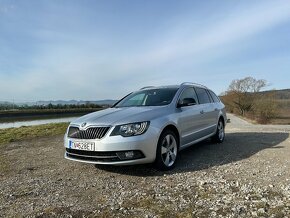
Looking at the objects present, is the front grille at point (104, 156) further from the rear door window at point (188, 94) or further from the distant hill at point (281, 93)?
the distant hill at point (281, 93)

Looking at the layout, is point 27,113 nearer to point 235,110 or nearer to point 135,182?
point 235,110

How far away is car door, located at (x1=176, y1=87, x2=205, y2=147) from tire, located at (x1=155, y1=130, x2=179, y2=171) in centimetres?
35

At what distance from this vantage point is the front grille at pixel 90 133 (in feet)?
16.9

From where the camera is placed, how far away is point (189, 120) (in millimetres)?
6516

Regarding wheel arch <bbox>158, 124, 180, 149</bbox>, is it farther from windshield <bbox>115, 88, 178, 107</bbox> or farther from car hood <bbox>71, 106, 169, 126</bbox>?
windshield <bbox>115, 88, 178, 107</bbox>

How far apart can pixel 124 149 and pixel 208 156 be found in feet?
8.46

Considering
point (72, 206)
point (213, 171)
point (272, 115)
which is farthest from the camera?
point (272, 115)

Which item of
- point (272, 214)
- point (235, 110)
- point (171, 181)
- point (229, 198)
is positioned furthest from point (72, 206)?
point (235, 110)

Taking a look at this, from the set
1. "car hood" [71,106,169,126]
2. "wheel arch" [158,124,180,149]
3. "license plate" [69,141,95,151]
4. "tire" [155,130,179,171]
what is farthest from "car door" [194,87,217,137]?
"license plate" [69,141,95,151]

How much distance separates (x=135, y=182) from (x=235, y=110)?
5577 cm

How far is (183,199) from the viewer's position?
404 cm

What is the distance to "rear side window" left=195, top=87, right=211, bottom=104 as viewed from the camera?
756cm

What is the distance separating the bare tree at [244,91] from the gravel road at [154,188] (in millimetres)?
54422

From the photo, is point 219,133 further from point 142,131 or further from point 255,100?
point 255,100
